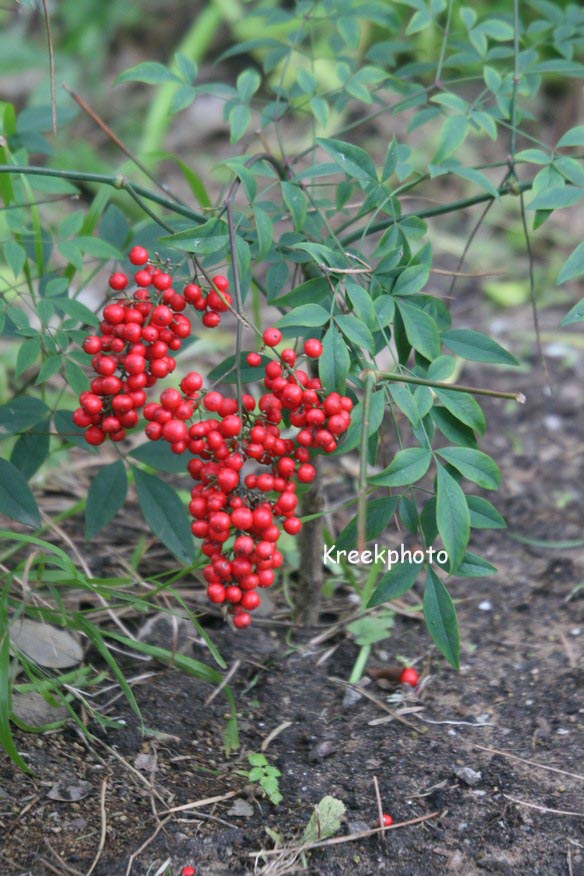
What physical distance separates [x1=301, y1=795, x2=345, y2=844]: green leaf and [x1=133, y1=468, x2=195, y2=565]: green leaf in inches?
16.1

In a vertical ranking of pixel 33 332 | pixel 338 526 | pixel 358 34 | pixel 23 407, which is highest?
pixel 358 34

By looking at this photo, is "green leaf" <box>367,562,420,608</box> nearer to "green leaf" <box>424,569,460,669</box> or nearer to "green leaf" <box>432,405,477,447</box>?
"green leaf" <box>424,569,460,669</box>

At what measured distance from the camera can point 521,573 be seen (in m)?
1.90

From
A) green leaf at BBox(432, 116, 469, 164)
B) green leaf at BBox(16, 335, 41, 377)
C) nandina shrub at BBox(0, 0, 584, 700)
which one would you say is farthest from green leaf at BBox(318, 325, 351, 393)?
green leaf at BBox(16, 335, 41, 377)

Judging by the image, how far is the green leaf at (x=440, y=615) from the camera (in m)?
1.24

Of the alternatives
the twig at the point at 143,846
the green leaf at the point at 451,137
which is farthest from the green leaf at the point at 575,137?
the twig at the point at 143,846

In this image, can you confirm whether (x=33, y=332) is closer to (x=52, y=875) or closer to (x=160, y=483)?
(x=160, y=483)

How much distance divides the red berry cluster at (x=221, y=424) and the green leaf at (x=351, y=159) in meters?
0.25

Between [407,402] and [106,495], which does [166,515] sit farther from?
[407,402]

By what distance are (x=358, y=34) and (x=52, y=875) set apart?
4.63 ft

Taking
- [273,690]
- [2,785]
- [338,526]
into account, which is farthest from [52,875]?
[338,526]

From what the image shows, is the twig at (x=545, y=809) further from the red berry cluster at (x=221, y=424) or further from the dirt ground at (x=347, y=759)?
the red berry cluster at (x=221, y=424)

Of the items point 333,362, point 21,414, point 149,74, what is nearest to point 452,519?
point 333,362

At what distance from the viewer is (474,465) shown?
48.4 inches
